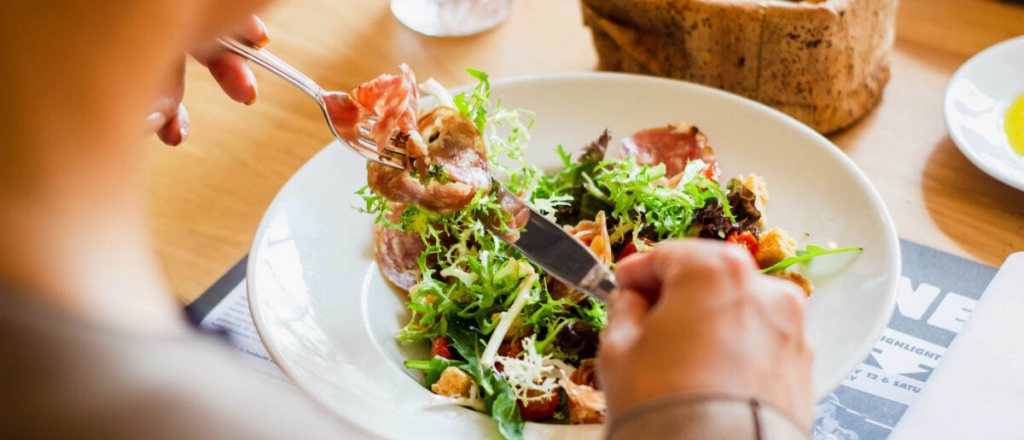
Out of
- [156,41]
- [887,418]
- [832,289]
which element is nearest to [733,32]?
[832,289]

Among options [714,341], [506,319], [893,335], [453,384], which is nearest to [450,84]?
[506,319]

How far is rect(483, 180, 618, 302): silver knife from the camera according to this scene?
3.18 feet

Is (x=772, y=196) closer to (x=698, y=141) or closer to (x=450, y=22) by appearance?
(x=698, y=141)

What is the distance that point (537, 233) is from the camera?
3.70 ft

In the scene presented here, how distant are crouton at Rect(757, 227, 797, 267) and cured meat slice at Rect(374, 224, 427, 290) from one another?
0.58m

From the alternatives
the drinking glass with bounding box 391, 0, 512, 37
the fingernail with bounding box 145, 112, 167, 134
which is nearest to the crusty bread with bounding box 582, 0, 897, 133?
the drinking glass with bounding box 391, 0, 512, 37

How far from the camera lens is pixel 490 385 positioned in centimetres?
110

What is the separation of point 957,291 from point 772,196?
0.34 meters

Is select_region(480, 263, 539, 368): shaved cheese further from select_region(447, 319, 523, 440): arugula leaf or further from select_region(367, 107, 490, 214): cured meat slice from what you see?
select_region(367, 107, 490, 214): cured meat slice

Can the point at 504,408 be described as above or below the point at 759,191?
below

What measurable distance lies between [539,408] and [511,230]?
0.27m

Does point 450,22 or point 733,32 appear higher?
point 733,32

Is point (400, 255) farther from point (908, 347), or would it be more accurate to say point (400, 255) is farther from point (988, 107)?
point (988, 107)

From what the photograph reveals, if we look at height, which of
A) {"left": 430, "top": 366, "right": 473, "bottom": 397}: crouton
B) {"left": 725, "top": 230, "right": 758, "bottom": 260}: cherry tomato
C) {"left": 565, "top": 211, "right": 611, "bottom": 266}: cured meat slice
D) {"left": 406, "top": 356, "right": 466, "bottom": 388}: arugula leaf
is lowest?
{"left": 406, "top": 356, "right": 466, "bottom": 388}: arugula leaf
